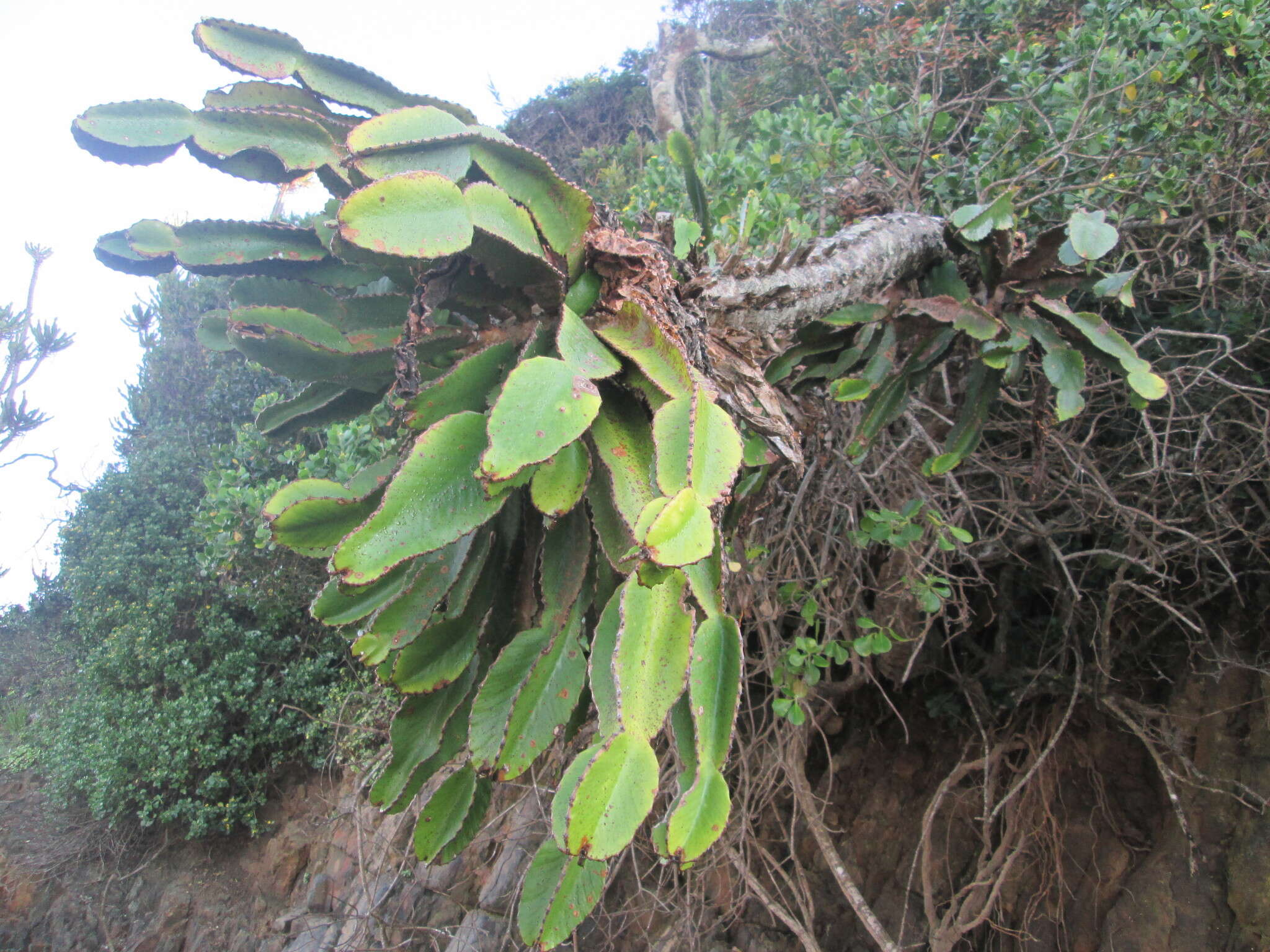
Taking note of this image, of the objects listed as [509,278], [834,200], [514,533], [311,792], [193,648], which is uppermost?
[509,278]

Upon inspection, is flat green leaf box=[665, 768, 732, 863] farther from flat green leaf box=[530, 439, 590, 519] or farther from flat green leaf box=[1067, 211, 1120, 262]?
flat green leaf box=[1067, 211, 1120, 262]

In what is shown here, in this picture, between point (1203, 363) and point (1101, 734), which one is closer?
point (1203, 363)

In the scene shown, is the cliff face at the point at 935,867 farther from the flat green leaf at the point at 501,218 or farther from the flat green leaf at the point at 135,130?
the flat green leaf at the point at 135,130

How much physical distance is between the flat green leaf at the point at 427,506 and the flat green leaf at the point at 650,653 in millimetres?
178

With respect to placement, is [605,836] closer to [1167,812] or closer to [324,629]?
[1167,812]

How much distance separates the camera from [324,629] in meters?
4.84

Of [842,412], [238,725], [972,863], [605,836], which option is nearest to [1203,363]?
[842,412]

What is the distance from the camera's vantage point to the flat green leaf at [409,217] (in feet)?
2.08

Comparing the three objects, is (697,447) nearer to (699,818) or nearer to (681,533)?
(681,533)

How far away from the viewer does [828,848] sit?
1.76 meters

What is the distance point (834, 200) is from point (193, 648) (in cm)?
504

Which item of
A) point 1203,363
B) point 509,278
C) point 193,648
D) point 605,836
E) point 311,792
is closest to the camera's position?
point 605,836

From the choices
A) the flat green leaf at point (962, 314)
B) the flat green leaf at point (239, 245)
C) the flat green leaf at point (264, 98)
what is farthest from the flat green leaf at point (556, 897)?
the flat green leaf at point (962, 314)

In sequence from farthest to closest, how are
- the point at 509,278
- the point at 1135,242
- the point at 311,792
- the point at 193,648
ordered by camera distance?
the point at 193,648 → the point at 311,792 → the point at 1135,242 → the point at 509,278
